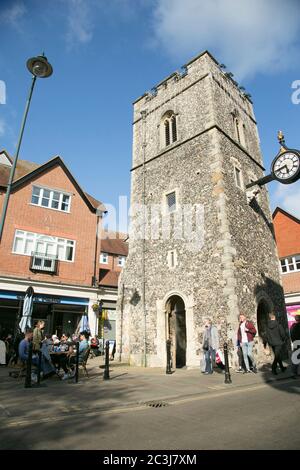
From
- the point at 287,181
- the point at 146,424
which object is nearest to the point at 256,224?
the point at 287,181

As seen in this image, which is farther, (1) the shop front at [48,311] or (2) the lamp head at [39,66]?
(1) the shop front at [48,311]

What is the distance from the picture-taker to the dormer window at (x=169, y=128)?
18422 mm

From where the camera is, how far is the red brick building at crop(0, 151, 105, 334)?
17.8 m

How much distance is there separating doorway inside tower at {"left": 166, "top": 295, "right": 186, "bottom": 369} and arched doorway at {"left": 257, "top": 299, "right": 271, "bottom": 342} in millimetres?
3501

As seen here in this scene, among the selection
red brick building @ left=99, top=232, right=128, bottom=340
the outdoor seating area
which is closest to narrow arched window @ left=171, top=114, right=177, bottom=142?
red brick building @ left=99, top=232, right=128, bottom=340

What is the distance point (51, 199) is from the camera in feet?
67.5

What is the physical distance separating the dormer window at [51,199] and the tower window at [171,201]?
7.87 metres

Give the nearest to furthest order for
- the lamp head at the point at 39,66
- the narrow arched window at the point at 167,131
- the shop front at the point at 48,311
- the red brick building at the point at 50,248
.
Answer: the lamp head at the point at 39,66 → the shop front at the point at 48,311 → the red brick building at the point at 50,248 → the narrow arched window at the point at 167,131

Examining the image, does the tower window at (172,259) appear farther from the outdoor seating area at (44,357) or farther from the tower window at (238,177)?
the outdoor seating area at (44,357)

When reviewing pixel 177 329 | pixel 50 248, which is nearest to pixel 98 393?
pixel 177 329

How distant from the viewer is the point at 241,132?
18.8 meters

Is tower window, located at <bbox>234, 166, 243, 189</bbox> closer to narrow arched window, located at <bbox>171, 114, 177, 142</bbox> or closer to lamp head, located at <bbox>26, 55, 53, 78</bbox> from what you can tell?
narrow arched window, located at <bbox>171, 114, 177, 142</bbox>

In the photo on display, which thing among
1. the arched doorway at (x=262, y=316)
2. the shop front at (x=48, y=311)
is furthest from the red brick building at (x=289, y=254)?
the shop front at (x=48, y=311)

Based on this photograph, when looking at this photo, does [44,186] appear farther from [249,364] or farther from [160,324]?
[249,364]
